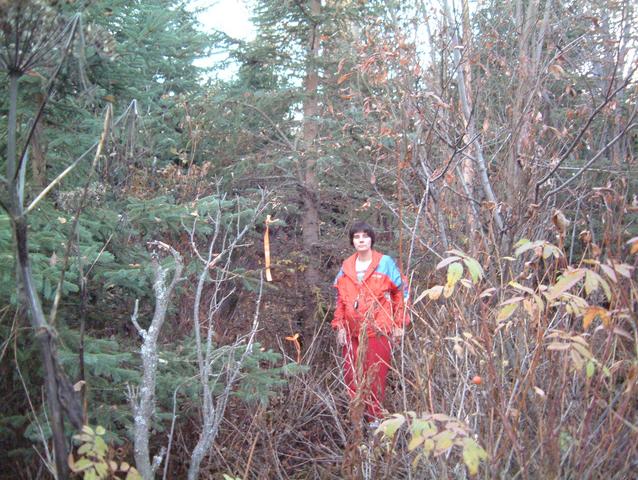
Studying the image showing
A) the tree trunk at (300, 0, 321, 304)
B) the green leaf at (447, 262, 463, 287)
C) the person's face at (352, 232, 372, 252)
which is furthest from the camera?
the tree trunk at (300, 0, 321, 304)

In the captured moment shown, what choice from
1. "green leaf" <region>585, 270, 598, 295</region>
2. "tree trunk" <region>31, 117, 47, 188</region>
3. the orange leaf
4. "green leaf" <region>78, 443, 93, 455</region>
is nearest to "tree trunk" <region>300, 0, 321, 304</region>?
"tree trunk" <region>31, 117, 47, 188</region>

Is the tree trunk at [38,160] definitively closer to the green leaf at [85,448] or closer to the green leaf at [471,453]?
the green leaf at [85,448]

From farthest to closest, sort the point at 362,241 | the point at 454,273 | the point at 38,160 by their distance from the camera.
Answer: the point at 362,241, the point at 38,160, the point at 454,273

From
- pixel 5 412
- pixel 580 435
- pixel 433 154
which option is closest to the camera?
pixel 580 435

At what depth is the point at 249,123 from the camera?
27.7 ft

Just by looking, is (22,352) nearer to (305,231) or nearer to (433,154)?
(433,154)

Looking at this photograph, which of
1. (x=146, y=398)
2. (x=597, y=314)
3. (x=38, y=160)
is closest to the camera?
(x=597, y=314)

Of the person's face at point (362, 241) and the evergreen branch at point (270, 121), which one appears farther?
the evergreen branch at point (270, 121)

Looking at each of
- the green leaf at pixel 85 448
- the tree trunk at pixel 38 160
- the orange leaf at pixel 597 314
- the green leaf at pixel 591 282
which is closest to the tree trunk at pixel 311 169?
the tree trunk at pixel 38 160

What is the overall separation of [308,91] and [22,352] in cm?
544

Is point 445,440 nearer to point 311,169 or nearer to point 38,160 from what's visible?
point 38,160

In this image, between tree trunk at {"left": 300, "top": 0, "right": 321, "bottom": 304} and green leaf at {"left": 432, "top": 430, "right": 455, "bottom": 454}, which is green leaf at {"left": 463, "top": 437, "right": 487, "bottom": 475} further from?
tree trunk at {"left": 300, "top": 0, "right": 321, "bottom": 304}

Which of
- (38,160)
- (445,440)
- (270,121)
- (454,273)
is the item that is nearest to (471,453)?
(445,440)

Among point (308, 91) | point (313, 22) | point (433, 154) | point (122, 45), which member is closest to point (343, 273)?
point (433, 154)
